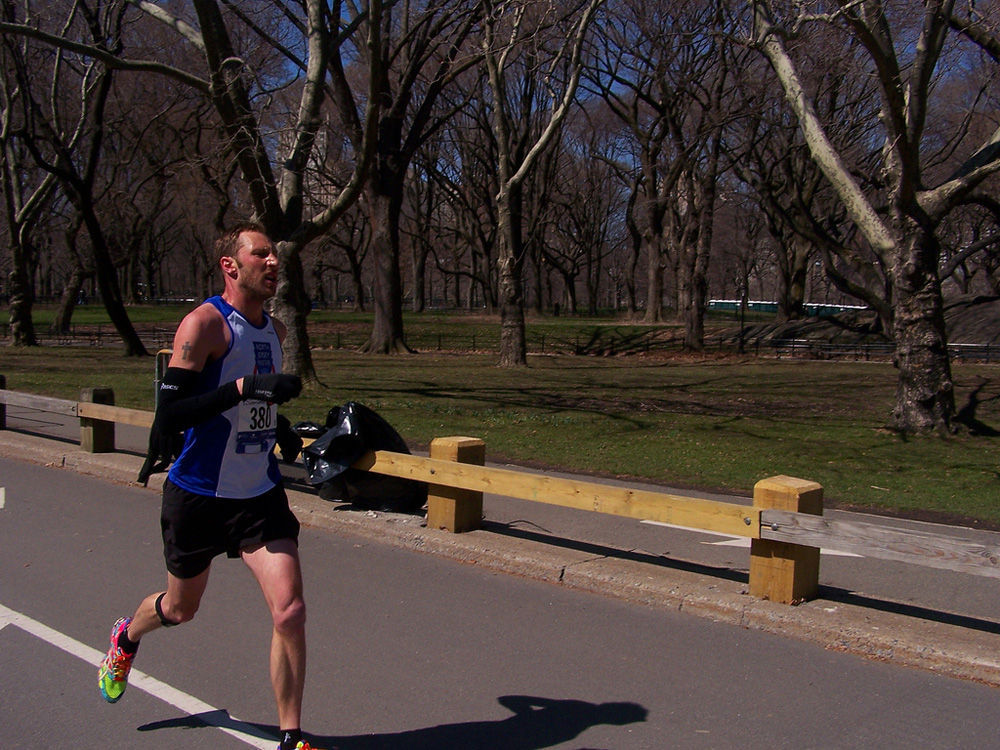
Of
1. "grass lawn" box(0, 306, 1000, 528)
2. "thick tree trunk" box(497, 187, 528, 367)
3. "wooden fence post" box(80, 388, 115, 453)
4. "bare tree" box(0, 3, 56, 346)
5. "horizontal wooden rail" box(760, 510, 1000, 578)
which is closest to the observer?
"horizontal wooden rail" box(760, 510, 1000, 578)

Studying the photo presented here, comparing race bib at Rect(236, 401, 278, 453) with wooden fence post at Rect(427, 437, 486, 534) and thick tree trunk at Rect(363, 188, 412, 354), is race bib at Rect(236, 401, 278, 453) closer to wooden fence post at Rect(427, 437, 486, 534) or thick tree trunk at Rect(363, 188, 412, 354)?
wooden fence post at Rect(427, 437, 486, 534)

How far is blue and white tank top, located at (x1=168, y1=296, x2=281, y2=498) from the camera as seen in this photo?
12.7 feet

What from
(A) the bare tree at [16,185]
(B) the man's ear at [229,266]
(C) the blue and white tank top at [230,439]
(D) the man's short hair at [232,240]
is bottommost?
(C) the blue and white tank top at [230,439]

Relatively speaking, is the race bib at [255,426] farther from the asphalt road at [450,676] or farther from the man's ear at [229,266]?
the asphalt road at [450,676]

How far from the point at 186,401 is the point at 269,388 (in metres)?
0.36

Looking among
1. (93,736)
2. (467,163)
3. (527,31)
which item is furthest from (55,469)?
(467,163)

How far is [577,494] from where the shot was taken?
6488mm

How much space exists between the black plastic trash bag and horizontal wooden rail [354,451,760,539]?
0.54 ft

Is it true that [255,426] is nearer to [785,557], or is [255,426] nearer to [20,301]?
[785,557]

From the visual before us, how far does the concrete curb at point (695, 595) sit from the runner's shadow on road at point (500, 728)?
147cm

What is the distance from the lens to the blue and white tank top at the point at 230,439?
3.88 m

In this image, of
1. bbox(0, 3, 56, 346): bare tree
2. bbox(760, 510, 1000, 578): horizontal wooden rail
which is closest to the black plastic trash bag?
bbox(760, 510, 1000, 578): horizontal wooden rail

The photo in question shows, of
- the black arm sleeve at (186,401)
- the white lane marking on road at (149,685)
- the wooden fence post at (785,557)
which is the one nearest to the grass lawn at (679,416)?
the wooden fence post at (785,557)

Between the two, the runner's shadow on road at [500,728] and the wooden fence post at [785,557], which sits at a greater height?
the wooden fence post at [785,557]
